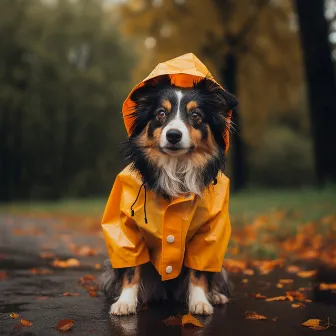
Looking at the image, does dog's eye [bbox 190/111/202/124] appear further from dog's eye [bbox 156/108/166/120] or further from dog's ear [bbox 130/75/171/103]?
dog's ear [bbox 130/75/171/103]

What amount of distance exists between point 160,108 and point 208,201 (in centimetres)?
79

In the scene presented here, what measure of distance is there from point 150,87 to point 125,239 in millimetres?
1187

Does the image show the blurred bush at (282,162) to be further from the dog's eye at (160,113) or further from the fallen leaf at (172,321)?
the fallen leaf at (172,321)

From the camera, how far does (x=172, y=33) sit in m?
15.9

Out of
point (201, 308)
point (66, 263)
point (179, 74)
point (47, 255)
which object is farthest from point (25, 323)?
point (47, 255)

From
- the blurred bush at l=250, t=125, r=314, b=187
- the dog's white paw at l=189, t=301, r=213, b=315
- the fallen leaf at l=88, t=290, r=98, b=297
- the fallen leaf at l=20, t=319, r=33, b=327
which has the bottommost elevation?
the blurred bush at l=250, t=125, r=314, b=187

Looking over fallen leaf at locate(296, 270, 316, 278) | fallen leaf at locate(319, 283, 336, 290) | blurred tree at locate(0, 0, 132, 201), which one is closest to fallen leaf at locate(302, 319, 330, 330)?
fallen leaf at locate(319, 283, 336, 290)

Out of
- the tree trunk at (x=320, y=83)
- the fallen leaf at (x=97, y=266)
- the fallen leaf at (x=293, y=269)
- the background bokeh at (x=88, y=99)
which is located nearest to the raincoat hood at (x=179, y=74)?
the fallen leaf at (x=293, y=269)

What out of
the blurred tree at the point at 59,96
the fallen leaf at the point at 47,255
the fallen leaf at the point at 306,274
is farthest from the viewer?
the blurred tree at the point at 59,96

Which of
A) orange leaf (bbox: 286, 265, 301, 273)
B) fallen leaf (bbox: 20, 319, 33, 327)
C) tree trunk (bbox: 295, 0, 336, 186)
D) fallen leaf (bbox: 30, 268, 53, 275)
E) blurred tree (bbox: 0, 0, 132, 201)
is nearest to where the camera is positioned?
fallen leaf (bbox: 20, 319, 33, 327)

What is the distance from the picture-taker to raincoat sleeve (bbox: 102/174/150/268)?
3805mm

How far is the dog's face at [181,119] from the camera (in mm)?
3678

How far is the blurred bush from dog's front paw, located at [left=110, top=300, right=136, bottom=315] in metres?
27.8

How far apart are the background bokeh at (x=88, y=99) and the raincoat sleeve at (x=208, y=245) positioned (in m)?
13.3
